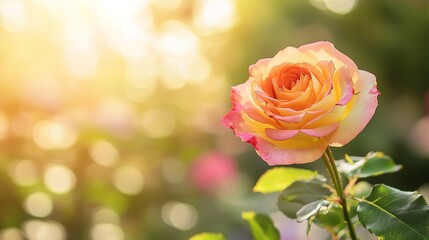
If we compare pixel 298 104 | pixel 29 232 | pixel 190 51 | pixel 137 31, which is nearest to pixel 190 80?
pixel 190 51

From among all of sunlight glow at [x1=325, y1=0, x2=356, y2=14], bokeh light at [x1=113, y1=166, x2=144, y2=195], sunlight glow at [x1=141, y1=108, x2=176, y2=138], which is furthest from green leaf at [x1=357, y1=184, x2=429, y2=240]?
sunlight glow at [x1=325, y1=0, x2=356, y2=14]

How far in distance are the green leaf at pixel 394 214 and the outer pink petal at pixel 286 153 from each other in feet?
0.18

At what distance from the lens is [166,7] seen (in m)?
1.84

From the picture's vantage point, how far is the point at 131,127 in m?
1.63

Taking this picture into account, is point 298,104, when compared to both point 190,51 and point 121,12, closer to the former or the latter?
point 121,12

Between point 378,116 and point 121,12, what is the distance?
111cm

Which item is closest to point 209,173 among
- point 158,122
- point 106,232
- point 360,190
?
point 158,122

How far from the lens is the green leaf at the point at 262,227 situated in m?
0.49

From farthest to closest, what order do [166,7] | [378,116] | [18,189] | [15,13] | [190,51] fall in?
[378,116], [190,51], [166,7], [15,13], [18,189]

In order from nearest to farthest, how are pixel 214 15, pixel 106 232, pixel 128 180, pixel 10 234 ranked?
pixel 10 234
pixel 106 232
pixel 128 180
pixel 214 15

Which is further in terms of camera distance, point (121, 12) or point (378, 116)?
point (378, 116)

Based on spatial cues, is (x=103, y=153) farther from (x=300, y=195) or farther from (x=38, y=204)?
(x=300, y=195)

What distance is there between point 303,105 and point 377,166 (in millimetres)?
150

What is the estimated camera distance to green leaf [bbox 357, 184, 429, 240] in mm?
394
